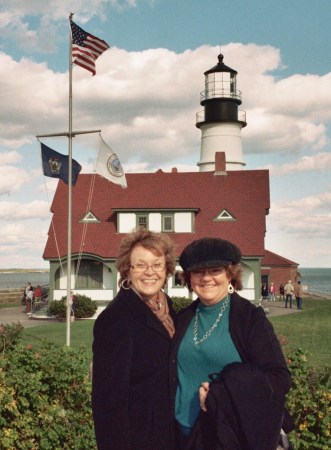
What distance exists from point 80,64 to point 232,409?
12.7m

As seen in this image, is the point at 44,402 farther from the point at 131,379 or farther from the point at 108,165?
the point at 108,165

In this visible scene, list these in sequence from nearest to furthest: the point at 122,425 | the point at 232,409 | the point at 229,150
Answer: the point at 232,409 → the point at 122,425 → the point at 229,150

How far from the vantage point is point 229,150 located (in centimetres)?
3588

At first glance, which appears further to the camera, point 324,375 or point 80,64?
point 80,64

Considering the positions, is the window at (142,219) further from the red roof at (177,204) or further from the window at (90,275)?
the window at (90,275)

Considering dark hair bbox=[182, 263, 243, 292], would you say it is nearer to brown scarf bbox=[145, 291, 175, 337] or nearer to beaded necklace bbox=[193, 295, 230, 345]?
beaded necklace bbox=[193, 295, 230, 345]

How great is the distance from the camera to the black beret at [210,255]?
3240 millimetres

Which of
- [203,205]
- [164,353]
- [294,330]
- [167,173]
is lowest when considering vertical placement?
[294,330]

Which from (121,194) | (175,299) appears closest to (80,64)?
(175,299)

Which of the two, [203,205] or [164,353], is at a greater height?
[203,205]

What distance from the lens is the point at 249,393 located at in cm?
289

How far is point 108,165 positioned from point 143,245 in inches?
435

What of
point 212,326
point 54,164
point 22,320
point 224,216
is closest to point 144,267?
point 212,326

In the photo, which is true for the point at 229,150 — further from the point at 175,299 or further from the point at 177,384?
the point at 177,384
